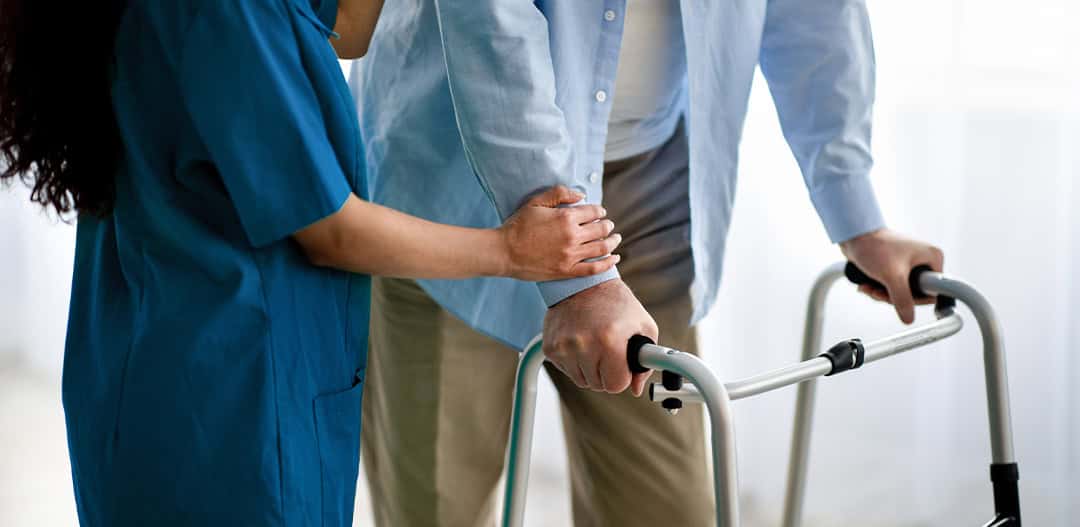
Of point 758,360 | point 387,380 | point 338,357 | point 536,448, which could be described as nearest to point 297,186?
point 338,357

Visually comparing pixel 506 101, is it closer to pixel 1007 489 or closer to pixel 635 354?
pixel 635 354

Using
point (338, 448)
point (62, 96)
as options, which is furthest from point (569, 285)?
point (62, 96)

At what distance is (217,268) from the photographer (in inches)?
32.5

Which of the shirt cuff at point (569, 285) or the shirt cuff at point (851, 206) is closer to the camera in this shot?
the shirt cuff at point (569, 285)

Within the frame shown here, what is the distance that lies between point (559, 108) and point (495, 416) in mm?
369

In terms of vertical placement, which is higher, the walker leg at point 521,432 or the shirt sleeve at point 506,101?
the shirt sleeve at point 506,101

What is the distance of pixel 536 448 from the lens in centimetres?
245

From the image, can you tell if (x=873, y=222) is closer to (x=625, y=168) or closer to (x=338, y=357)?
(x=625, y=168)

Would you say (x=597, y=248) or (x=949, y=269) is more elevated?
(x=597, y=248)

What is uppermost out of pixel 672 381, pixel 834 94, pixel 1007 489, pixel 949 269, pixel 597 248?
pixel 834 94

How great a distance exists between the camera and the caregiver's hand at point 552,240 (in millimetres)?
924

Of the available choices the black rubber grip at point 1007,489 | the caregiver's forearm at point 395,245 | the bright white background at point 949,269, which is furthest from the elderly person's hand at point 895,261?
the bright white background at point 949,269

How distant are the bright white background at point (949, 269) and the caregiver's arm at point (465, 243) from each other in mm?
1154

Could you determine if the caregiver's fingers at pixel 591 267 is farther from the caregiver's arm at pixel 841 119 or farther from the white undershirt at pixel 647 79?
the caregiver's arm at pixel 841 119
